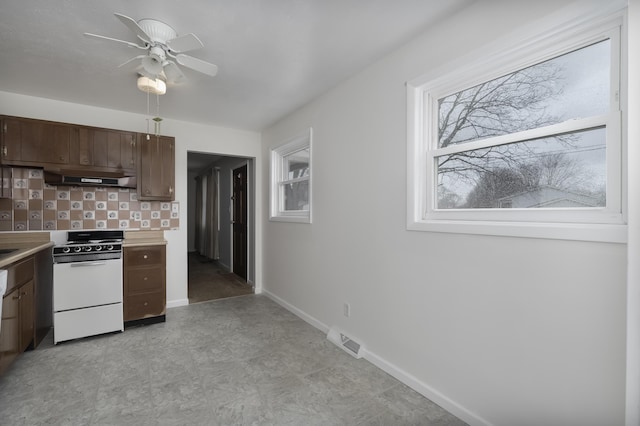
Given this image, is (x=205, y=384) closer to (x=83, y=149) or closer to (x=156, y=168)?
(x=156, y=168)

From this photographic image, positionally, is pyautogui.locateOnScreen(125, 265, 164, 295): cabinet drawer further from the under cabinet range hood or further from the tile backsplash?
the under cabinet range hood

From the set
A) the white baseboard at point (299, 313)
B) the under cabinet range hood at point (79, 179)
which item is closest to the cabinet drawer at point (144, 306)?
the under cabinet range hood at point (79, 179)

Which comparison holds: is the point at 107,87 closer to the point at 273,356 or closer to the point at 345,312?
the point at 273,356

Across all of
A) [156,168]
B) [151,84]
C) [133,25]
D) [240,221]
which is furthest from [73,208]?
[133,25]

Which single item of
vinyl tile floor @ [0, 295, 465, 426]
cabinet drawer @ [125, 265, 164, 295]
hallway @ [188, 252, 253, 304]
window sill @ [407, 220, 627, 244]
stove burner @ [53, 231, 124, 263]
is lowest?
vinyl tile floor @ [0, 295, 465, 426]

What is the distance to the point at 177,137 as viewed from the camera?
12.5ft

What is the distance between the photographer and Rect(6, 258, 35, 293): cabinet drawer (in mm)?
2087

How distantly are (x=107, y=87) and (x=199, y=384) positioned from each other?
111 inches

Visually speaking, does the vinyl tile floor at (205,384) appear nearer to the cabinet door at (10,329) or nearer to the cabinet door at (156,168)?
the cabinet door at (10,329)

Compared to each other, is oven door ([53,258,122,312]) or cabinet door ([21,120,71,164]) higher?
cabinet door ([21,120,71,164])

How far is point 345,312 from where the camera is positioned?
8.86 ft

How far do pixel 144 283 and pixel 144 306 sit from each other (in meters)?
0.25

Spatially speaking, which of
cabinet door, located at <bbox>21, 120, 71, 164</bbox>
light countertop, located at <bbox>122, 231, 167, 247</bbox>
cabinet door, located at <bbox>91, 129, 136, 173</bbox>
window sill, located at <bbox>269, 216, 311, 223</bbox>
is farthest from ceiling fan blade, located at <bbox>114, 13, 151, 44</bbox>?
light countertop, located at <bbox>122, 231, 167, 247</bbox>

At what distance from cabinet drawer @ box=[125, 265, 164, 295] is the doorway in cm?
90
